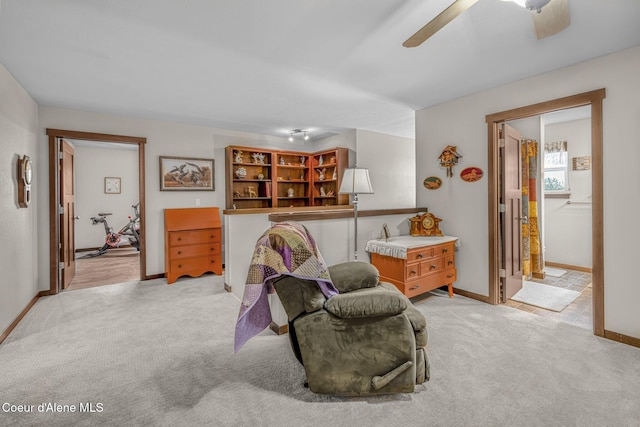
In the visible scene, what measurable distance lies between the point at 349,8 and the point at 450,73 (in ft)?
4.76

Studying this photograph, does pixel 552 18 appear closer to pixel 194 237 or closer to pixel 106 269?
pixel 194 237

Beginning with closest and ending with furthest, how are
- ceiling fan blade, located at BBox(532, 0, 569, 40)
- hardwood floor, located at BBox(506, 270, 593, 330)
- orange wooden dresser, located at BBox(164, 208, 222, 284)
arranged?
ceiling fan blade, located at BBox(532, 0, 569, 40)
hardwood floor, located at BBox(506, 270, 593, 330)
orange wooden dresser, located at BBox(164, 208, 222, 284)

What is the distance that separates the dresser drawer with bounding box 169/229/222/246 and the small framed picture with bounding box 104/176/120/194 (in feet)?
14.1

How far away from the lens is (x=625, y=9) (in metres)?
1.93

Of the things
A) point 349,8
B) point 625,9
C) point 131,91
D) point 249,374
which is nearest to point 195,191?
point 131,91

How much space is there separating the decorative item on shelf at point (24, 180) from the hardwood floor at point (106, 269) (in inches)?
59.5

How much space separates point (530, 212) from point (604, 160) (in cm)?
190

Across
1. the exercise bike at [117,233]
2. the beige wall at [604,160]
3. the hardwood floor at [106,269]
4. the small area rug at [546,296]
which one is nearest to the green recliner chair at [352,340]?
the beige wall at [604,160]

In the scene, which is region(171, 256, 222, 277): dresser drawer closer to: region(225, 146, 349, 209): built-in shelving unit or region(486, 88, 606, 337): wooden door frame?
region(225, 146, 349, 209): built-in shelving unit

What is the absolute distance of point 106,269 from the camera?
5242mm

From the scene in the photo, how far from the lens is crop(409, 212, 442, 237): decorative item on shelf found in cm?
372

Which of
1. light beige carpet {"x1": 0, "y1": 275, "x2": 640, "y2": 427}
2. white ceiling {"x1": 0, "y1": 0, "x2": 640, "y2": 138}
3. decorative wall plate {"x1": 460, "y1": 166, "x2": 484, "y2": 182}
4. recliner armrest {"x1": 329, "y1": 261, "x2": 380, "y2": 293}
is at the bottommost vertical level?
light beige carpet {"x1": 0, "y1": 275, "x2": 640, "y2": 427}

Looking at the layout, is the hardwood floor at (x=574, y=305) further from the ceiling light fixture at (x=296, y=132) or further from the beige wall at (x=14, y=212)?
the beige wall at (x=14, y=212)

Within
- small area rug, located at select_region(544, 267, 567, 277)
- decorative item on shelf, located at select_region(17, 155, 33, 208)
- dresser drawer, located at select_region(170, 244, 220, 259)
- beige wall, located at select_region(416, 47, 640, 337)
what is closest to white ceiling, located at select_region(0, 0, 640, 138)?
beige wall, located at select_region(416, 47, 640, 337)
